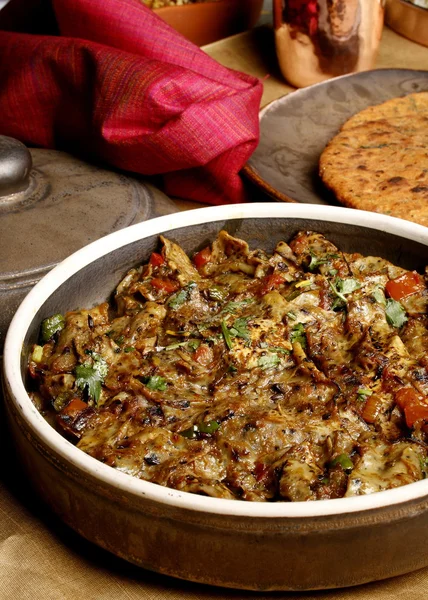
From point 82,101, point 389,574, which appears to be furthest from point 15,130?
point 389,574

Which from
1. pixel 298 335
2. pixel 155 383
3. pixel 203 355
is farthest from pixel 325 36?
pixel 155 383

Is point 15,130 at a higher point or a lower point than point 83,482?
lower

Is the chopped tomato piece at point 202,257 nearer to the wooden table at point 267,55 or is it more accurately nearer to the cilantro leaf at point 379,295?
the cilantro leaf at point 379,295

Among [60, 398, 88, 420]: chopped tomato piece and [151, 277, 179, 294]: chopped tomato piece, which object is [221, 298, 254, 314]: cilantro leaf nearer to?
[151, 277, 179, 294]: chopped tomato piece

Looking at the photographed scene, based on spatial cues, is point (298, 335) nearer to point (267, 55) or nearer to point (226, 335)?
point (226, 335)

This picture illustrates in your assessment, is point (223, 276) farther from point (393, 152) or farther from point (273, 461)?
point (393, 152)

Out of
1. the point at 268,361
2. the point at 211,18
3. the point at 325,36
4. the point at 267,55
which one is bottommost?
the point at 267,55

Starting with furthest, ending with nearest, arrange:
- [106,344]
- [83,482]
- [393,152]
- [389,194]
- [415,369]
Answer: [393,152], [389,194], [106,344], [415,369], [83,482]

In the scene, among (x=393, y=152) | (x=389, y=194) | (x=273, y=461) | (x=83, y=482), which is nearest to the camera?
(x=83, y=482)
